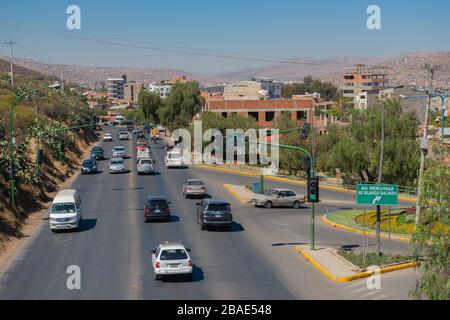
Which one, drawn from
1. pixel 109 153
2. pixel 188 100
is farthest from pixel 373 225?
pixel 188 100

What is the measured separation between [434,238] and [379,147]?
39017 mm

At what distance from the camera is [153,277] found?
2509cm

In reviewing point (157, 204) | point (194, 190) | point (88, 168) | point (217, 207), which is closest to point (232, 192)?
point (194, 190)

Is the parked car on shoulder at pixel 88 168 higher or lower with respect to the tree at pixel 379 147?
lower

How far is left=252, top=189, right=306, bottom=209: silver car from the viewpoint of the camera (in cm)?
4491

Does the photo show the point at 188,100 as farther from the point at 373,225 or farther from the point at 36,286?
the point at 36,286

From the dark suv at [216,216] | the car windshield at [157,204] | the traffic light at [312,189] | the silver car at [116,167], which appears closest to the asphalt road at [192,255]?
the dark suv at [216,216]

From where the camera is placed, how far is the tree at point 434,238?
1748 centimetres

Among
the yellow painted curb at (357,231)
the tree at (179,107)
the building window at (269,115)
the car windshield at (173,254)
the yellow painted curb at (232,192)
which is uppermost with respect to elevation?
the tree at (179,107)

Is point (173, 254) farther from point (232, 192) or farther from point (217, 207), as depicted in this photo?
point (232, 192)

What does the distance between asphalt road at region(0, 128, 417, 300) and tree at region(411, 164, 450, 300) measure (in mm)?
3707

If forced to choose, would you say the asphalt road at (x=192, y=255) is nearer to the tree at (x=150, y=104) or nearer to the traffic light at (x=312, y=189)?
the traffic light at (x=312, y=189)

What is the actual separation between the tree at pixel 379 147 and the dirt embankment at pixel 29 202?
2385 cm
